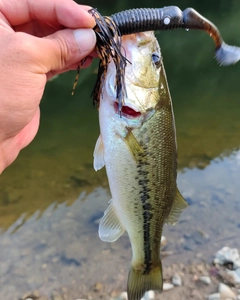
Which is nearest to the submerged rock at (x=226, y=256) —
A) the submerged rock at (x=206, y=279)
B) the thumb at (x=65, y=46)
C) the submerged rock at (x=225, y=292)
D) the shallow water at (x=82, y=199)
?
the shallow water at (x=82, y=199)

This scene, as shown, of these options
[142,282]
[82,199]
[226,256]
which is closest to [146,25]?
[142,282]

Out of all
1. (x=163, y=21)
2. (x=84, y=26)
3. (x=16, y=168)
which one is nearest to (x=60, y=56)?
(x=84, y=26)

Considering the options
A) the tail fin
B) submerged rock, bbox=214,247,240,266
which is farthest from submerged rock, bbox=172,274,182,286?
the tail fin

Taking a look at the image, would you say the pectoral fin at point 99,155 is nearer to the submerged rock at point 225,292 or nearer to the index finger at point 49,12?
the index finger at point 49,12

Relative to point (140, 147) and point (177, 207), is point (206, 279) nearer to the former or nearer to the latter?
point (177, 207)

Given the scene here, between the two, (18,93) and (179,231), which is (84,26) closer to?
(18,93)

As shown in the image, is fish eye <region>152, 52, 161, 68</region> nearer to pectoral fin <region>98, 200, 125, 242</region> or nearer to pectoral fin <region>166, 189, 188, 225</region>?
pectoral fin <region>166, 189, 188, 225</region>
